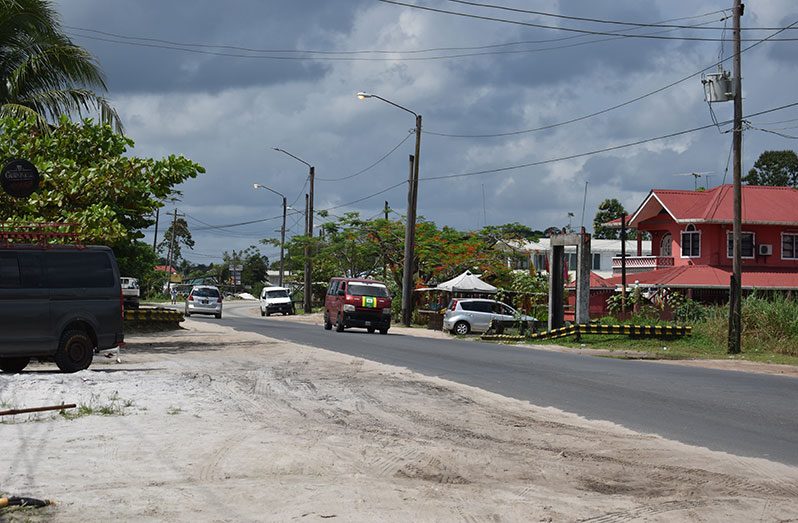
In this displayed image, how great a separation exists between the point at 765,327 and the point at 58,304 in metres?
23.1

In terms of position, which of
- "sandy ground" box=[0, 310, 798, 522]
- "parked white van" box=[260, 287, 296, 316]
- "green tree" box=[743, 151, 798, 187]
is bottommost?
"sandy ground" box=[0, 310, 798, 522]

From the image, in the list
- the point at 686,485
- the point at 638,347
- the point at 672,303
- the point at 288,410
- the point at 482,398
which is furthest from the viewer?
the point at 672,303

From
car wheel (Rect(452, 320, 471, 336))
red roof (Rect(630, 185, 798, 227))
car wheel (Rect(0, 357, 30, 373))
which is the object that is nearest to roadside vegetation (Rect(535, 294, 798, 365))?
car wheel (Rect(452, 320, 471, 336))

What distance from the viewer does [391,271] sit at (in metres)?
64.3

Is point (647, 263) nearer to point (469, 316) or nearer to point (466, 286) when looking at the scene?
point (466, 286)

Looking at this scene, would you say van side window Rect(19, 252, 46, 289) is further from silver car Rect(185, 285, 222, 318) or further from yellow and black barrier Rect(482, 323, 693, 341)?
silver car Rect(185, 285, 222, 318)

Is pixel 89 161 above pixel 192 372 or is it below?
above

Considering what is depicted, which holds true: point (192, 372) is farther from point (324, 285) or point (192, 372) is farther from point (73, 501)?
point (324, 285)

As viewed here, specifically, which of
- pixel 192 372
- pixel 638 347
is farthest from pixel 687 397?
pixel 638 347

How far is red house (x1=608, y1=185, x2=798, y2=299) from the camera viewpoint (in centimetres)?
5284

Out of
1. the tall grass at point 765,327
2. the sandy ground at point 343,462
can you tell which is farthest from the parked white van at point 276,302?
the sandy ground at point 343,462

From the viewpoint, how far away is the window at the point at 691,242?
55688mm

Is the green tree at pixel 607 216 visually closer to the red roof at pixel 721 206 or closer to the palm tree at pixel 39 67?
the red roof at pixel 721 206

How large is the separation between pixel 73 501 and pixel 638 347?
2788 centimetres
